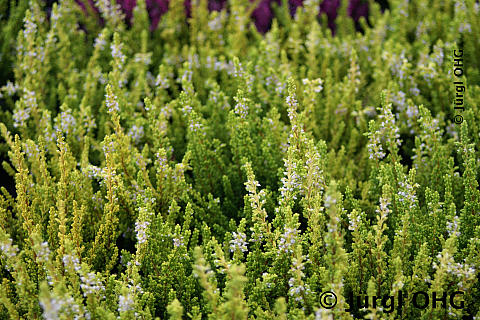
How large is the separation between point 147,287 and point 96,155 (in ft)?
3.30

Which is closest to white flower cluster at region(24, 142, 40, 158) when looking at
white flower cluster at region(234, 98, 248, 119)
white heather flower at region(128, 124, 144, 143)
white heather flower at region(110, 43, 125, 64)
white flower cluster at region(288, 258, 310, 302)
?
white heather flower at region(128, 124, 144, 143)

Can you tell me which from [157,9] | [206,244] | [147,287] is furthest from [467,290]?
[157,9]

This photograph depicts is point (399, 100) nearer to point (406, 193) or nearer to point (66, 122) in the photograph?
point (406, 193)

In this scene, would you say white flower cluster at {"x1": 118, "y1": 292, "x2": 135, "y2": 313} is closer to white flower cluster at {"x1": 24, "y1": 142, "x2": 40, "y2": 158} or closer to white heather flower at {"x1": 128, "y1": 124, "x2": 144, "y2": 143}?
white flower cluster at {"x1": 24, "y1": 142, "x2": 40, "y2": 158}

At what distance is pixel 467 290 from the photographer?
1.85m

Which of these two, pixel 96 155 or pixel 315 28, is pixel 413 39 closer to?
pixel 315 28

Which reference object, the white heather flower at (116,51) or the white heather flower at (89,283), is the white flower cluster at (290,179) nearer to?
the white heather flower at (89,283)

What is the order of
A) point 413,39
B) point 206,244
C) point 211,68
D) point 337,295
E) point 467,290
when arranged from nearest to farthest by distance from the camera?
point 337,295
point 467,290
point 206,244
point 211,68
point 413,39

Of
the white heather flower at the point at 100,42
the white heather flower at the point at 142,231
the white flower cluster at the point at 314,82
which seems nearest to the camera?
the white heather flower at the point at 142,231

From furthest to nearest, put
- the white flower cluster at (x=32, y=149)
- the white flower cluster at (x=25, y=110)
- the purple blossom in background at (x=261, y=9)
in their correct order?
the purple blossom in background at (x=261, y=9) → the white flower cluster at (x=25, y=110) → the white flower cluster at (x=32, y=149)

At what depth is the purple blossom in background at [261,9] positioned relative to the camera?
13.5 ft

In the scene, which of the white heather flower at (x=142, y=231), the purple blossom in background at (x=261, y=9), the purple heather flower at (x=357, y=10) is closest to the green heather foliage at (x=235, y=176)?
the white heather flower at (x=142, y=231)
